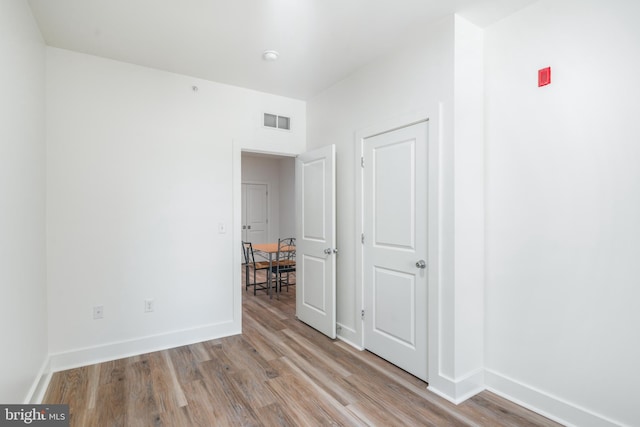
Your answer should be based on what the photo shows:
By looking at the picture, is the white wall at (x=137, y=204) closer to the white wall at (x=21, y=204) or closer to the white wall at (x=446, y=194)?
the white wall at (x=21, y=204)

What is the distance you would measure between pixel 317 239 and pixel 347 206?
564 mm

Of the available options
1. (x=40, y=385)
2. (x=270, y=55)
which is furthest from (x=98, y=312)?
(x=270, y=55)

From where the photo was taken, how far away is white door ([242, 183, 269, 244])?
7.94m

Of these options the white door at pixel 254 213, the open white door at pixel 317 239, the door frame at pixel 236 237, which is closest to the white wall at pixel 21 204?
the door frame at pixel 236 237

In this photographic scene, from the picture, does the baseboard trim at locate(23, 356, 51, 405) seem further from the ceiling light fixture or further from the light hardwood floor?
the ceiling light fixture

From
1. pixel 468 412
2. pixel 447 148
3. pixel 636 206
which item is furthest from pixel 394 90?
pixel 468 412

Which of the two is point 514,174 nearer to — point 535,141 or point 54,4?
point 535,141

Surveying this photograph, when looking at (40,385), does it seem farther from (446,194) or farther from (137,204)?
(446,194)

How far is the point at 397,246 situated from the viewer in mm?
2668

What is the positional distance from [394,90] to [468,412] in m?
2.50

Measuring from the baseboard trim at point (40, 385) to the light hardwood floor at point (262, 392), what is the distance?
0.05 meters

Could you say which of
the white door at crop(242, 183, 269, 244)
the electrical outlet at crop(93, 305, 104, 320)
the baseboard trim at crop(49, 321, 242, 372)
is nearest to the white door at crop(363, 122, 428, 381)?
the baseboard trim at crop(49, 321, 242, 372)

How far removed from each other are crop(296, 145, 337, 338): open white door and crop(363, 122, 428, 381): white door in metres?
0.43

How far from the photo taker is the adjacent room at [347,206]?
1.85 meters
